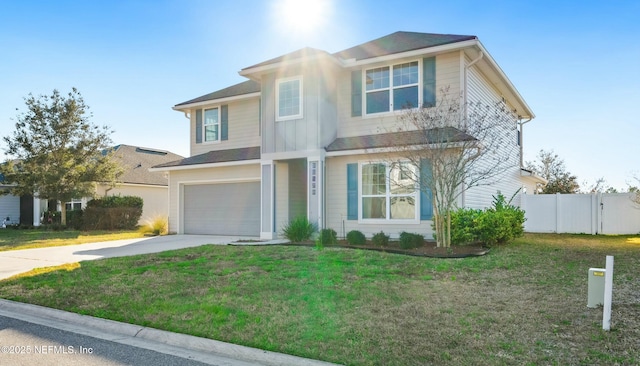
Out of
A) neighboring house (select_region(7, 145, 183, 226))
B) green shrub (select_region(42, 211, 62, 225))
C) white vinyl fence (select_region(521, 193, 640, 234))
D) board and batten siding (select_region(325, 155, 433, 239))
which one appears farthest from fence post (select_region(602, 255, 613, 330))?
green shrub (select_region(42, 211, 62, 225))

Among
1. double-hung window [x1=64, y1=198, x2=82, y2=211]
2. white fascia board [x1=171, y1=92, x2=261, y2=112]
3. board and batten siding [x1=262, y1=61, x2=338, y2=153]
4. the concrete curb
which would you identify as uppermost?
white fascia board [x1=171, y1=92, x2=261, y2=112]

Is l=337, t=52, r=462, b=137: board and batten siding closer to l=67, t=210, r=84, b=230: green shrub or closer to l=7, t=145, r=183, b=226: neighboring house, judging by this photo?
l=7, t=145, r=183, b=226: neighboring house

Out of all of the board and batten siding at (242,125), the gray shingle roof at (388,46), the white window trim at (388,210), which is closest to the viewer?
the white window trim at (388,210)

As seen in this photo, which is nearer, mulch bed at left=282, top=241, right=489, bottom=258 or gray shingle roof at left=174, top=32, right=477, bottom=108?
mulch bed at left=282, top=241, right=489, bottom=258

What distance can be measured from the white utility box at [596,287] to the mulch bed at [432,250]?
425 cm

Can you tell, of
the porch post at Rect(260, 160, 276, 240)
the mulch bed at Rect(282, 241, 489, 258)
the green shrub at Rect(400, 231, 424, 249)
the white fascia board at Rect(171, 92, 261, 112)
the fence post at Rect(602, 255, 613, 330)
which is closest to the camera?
the fence post at Rect(602, 255, 613, 330)

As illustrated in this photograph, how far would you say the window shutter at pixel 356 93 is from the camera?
1436cm

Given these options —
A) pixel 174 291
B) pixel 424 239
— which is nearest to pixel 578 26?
pixel 424 239

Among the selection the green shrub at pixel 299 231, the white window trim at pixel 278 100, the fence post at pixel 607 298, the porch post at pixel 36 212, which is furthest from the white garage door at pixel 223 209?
the porch post at pixel 36 212

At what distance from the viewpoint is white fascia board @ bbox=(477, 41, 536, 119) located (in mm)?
13295

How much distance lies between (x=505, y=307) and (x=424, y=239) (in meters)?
6.68

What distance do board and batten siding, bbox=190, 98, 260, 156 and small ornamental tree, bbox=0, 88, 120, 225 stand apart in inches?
318

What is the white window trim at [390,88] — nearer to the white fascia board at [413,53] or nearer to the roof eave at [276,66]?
the white fascia board at [413,53]

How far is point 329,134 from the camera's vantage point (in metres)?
14.4
